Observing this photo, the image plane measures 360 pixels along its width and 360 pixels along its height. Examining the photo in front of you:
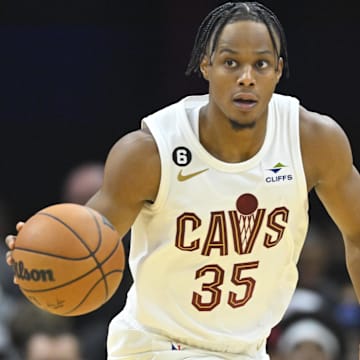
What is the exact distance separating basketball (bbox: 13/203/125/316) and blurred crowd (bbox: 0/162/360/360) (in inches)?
108

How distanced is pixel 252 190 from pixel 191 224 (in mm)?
332

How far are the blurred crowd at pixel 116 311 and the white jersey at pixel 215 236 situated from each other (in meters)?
2.19

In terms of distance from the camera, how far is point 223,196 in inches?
220

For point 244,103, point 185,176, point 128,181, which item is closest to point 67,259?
point 128,181

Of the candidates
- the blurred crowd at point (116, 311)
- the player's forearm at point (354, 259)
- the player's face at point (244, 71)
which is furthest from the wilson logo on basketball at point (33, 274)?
the blurred crowd at point (116, 311)

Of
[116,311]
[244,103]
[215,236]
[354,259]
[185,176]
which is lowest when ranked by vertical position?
[116,311]

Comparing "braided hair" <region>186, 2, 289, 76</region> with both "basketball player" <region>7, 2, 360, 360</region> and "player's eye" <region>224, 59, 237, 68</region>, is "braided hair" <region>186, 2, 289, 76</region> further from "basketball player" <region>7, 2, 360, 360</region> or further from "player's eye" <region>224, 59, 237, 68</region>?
"player's eye" <region>224, 59, 237, 68</region>

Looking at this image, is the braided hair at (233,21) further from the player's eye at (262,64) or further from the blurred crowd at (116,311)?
the blurred crowd at (116,311)

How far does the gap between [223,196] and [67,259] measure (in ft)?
3.00

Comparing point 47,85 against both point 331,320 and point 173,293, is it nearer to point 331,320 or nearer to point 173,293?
point 331,320

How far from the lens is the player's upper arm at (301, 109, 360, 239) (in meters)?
5.71

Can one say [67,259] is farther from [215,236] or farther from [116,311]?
[116,311]

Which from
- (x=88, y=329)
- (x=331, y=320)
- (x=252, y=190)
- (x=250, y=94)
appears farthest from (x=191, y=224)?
(x=88, y=329)

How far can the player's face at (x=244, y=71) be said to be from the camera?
213 inches
